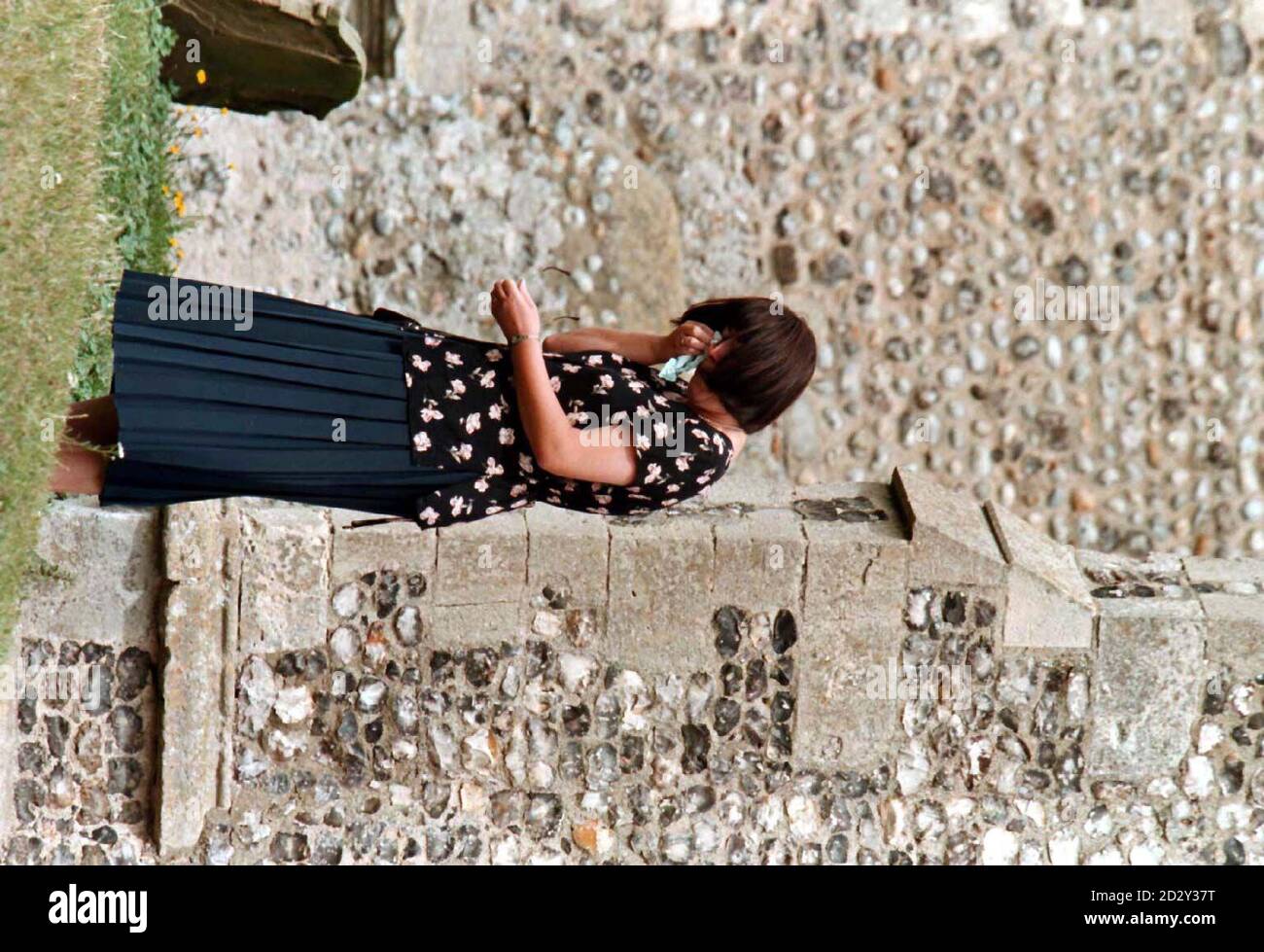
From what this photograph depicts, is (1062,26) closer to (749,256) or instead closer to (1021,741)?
(749,256)

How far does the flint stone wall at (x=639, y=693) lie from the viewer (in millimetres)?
4266

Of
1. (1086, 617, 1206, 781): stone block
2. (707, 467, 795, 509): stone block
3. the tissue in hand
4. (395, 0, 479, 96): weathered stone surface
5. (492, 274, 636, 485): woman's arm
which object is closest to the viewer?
(492, 274, 636, 485): woman's arm

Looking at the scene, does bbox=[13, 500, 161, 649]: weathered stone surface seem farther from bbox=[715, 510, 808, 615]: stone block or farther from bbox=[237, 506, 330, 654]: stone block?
bbox=[715, 510, 808, 615]: stone block

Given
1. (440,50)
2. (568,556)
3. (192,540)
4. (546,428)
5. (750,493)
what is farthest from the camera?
(440,50)

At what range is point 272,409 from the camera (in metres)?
3.40

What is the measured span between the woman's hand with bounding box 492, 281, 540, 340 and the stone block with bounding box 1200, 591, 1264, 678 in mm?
2272

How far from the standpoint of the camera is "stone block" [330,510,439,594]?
14.0ft

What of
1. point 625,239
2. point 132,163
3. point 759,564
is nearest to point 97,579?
point 132,163

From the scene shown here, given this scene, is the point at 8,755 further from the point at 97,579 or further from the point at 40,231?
the point at 40,231

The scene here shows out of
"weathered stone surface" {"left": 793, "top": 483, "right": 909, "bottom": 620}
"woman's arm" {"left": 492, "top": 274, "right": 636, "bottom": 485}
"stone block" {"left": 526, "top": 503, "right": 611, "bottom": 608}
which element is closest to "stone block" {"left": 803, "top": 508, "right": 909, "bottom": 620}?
"weathered stone surface" {"left": 793, "top": 483, "right": 909, "bottom": 620}

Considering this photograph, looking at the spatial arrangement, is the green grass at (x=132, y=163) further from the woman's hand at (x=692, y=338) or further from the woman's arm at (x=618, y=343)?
the woman's hand at (x=692, y=338)

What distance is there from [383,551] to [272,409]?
0.95 meters

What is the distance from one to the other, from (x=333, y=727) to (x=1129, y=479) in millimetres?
3657

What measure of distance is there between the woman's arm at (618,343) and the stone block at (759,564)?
0.89 m
